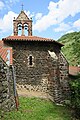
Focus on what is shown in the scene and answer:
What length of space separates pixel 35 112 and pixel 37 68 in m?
5.91

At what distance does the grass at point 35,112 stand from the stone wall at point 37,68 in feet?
4.85

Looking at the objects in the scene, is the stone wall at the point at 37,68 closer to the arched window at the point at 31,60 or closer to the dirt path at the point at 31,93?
the arched window at the point at 31,60

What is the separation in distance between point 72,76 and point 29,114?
8329 millimetres

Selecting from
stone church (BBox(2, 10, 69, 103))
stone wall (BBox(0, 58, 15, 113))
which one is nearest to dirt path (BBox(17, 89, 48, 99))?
stone church (BBox(2, 10, 69, 103))

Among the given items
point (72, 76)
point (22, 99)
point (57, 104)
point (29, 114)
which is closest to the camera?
point (29, 114)

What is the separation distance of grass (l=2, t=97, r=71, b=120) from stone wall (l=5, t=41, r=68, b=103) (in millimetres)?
1477

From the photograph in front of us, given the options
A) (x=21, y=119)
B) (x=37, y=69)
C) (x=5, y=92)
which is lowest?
(x=21, y=119)

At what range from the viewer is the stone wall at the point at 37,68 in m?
21.7

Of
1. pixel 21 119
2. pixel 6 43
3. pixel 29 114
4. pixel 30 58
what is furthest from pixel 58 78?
pixel 21 119

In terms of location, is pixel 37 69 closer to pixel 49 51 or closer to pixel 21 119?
pixel 49 51

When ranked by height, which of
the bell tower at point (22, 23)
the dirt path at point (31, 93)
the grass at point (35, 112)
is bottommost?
the grass at point (35, 112)

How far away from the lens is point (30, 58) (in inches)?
867

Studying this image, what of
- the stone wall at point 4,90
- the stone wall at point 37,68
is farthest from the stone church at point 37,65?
the stone wall at point 4,90

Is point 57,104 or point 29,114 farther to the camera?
point 57,104
